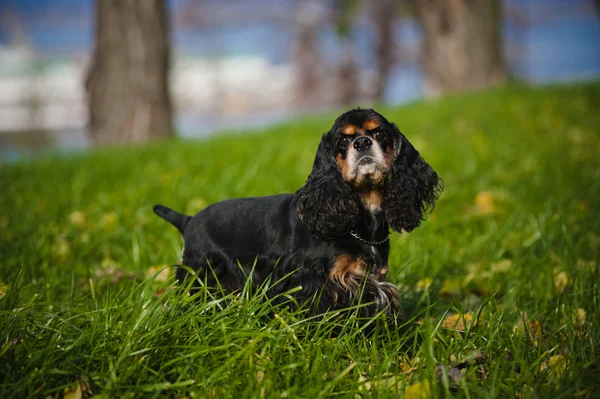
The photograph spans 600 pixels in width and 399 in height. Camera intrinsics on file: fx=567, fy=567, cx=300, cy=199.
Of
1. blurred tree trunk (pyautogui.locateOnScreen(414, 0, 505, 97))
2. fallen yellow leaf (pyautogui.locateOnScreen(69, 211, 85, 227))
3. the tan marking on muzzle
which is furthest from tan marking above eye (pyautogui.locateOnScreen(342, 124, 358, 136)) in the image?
blurred tree trunk (pyautogui.locateOnScreen(414, 0, 505, 97))

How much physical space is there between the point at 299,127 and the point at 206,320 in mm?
6591

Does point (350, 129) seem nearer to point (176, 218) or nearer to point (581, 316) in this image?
point (176, 218)

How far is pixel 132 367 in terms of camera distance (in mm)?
1972

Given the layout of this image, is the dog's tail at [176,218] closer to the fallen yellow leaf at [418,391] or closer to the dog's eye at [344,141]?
the dog's eye at [344,141]

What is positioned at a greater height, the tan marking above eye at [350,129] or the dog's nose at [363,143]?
the tan marking above eye at [350,129]

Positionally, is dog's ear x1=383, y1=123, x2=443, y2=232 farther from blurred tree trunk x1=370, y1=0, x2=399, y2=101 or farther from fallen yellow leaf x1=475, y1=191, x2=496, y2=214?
blurred tree trunk x1=370, y1=0, x2=399, y2=101

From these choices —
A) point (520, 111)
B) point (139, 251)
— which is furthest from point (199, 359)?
point (520, 111)

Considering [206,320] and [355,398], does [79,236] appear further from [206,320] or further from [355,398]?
[355,398]

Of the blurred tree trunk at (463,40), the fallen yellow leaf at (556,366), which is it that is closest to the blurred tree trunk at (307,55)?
the blurred tree trunk at (463,40)

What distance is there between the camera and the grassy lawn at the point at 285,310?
207 cm

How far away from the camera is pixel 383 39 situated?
19344 mm

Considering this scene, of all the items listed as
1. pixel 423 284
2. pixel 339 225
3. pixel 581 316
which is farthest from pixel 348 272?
pixel 581 316

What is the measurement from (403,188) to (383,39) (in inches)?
697

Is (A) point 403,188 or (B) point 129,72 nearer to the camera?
(A) point 403,188
